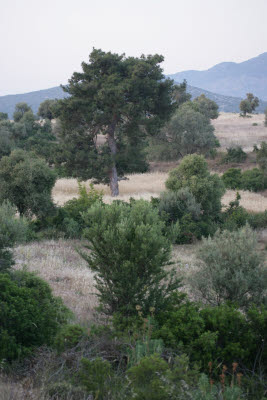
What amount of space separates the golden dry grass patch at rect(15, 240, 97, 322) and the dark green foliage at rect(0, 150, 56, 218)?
1.33 metres

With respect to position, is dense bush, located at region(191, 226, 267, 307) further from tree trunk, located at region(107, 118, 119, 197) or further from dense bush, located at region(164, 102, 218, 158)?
dense bush, located at region(164, 102, 218, 158)

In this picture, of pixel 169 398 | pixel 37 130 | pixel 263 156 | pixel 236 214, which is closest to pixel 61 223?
pixel 236 214

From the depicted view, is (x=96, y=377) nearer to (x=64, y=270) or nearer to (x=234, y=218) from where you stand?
(x=64, y=270)

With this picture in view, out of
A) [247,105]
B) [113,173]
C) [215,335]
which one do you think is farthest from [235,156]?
[247,105]

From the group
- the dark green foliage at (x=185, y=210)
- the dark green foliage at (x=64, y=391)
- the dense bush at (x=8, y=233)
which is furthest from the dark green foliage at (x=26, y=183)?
the dark green foliage at (x=64, y=391)

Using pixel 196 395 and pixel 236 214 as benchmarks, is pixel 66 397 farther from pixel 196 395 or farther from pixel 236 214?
pixel 236 214

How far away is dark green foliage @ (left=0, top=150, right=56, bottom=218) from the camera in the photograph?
11453 mm

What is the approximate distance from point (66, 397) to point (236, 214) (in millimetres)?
12508

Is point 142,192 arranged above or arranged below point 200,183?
below

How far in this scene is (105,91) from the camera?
1973 cm

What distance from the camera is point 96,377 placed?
3059 mm

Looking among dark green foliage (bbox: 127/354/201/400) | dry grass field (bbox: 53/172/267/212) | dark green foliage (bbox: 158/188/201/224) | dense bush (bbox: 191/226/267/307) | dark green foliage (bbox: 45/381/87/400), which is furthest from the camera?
dry grass field (bbox: 53/172/267/212)

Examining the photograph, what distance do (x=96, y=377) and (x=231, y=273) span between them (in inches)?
138

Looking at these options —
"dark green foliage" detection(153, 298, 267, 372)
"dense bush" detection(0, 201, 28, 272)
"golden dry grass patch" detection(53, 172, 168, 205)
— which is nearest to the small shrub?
"golden dry grass patch" detection(53, 172, 168, 205)
